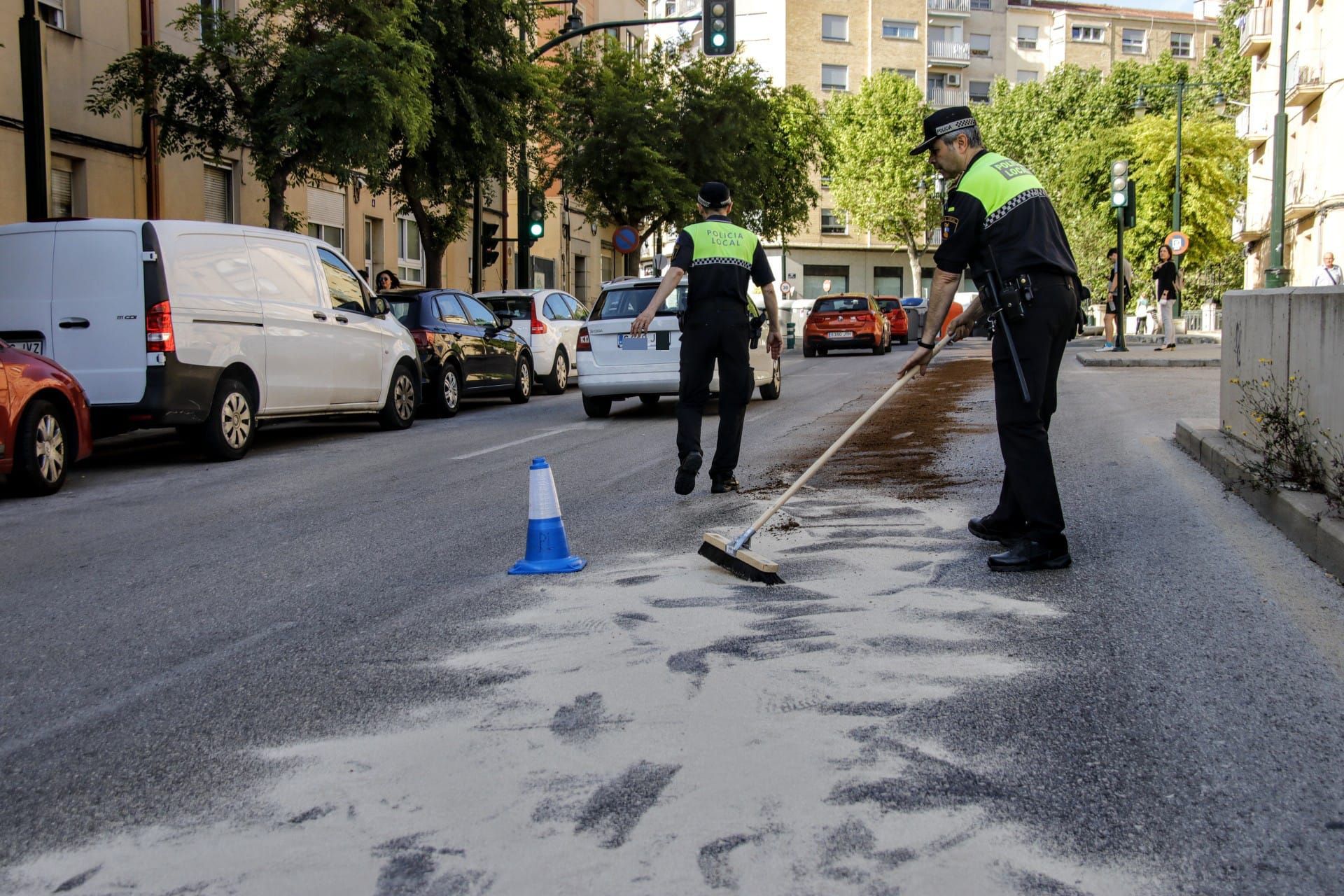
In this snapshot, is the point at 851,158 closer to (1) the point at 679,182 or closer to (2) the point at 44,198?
(1) the point at 679,182

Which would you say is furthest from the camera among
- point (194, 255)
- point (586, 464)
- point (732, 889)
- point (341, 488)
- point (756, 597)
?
point (194, 255)

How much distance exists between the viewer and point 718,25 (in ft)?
68.7

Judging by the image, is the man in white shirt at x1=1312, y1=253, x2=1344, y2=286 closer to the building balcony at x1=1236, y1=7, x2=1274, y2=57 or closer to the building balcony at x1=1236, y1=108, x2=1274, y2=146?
the building balcony at x1=1236, y1=108, x2=1274, y2=146

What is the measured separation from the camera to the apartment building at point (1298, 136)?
41.9m

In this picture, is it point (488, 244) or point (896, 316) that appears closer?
point (488, 244)

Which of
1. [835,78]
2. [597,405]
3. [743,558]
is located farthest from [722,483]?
[835,78]

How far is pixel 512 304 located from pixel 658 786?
17.8 metres

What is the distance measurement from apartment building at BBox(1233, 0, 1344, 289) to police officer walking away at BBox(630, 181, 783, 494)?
101 feet

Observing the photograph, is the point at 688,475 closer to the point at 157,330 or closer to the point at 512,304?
the point at 157,330

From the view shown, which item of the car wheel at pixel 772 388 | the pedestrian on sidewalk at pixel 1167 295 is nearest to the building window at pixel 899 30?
the pedestrian on sidewalk at pixel 1167 295

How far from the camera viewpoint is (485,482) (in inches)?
366

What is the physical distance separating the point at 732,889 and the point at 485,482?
6780 mm

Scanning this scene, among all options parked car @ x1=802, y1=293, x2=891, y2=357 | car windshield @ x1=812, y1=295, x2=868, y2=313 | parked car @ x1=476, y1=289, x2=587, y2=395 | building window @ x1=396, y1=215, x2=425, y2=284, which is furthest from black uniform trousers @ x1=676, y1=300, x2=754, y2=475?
car windshield @ x1=812, y1=295, x2=868, y2=313

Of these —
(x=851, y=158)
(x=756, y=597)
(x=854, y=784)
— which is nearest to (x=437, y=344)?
(x=756, y=597)
